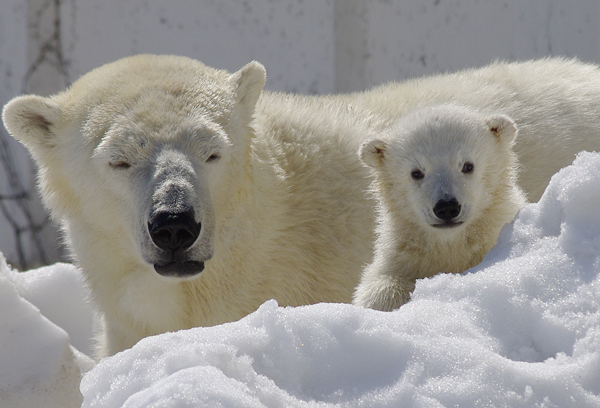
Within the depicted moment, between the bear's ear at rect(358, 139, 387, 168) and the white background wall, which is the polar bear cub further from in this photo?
the white background wall

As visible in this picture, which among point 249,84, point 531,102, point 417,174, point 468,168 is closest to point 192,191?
point 249,84

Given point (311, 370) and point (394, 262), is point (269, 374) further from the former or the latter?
point (394, 262)

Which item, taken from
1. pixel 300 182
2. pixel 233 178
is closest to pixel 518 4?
pixel 300 182

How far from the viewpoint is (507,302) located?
67.2 inches

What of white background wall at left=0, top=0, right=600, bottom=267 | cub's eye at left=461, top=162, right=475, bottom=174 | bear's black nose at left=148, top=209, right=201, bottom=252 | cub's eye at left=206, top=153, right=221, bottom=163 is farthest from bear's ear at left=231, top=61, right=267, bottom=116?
white background wall at left=0, top=0, right=600, bottom=267

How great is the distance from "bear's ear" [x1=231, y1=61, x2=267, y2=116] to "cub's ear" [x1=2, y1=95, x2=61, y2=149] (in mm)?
726

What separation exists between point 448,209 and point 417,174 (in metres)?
0.27

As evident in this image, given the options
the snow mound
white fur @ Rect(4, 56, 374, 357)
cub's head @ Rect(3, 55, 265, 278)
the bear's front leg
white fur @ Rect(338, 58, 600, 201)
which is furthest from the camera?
white fur @ Rect(338, 58, 600, 201)

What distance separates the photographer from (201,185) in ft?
8.19

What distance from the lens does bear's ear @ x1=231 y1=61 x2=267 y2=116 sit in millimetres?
2891

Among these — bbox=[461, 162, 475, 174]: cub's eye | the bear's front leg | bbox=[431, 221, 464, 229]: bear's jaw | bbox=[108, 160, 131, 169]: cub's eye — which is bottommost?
the bear's front leg

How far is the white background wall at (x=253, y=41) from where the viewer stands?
5781 millimetres

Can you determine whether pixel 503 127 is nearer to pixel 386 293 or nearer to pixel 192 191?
pixel 386 293

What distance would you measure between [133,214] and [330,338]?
1209 mm
